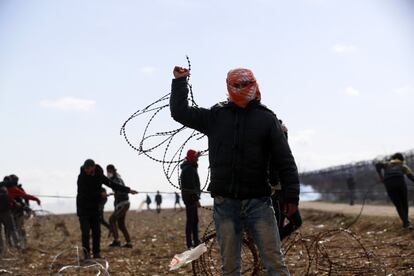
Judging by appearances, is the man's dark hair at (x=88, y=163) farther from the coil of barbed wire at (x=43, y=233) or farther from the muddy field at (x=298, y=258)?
the coil of barbed wire at (x=43, y=233)

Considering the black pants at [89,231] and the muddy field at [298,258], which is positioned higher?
the black pants at [89,231]

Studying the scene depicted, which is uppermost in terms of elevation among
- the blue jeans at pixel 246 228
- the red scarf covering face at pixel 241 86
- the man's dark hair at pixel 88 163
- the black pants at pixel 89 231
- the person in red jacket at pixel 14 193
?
the red scarf covering face at pixel 241 86

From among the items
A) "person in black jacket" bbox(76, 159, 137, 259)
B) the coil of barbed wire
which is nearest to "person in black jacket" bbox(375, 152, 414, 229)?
"person in black jacket" bbox(76, 159, 137, 259)

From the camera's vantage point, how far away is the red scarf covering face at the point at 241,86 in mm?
4430

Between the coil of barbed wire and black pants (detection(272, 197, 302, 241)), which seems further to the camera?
the coil of barbed wire

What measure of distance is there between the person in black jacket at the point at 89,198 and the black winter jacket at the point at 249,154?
6420 mm

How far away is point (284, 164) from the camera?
4289 mm

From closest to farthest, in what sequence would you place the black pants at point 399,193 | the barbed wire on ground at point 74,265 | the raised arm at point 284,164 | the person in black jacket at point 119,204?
the raised arm at point 284,164, the barbed wire on ground at point 74,265, the black pants at point 399,193, the person in black jacket at point 119,204

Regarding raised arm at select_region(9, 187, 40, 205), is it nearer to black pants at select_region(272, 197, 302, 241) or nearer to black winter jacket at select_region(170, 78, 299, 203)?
black pants at select_region(272, 197, 302, 241)

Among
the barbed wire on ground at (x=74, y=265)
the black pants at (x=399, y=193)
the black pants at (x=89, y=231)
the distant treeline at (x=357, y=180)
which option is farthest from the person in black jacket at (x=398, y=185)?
the distant treeline at (x=357, y=180)

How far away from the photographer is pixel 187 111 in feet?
15.0

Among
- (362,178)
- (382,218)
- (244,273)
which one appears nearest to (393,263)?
(244,273)

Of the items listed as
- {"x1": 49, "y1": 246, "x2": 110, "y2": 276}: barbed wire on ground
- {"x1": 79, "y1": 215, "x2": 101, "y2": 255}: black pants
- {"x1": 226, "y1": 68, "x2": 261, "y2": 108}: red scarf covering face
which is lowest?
{"x1": 49, "y1": 246, "x2": 110, "y2": 276}: barbed wire on ground

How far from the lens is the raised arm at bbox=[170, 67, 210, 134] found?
456 cm
